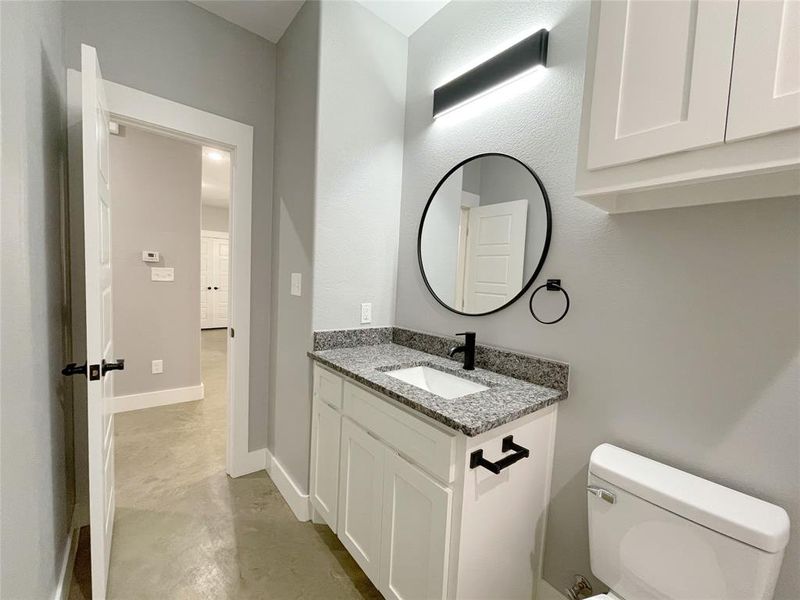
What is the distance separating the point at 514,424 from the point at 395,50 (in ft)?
6.56

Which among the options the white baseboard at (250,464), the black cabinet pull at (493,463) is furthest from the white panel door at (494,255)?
the white baseboard at (250,464)

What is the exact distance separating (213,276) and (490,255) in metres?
7.31

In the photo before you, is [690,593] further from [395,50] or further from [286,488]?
[395,50]

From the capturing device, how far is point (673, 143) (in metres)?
0.77

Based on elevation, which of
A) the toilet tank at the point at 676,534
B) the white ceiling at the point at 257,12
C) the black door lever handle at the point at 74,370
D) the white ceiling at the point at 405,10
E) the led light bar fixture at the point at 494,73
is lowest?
the toilet tank at the point at 676,534

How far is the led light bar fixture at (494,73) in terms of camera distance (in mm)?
1301

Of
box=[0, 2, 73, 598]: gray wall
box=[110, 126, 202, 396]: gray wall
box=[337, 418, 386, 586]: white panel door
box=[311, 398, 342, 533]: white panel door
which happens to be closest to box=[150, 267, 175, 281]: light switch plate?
box=[110, 126, 202, 396]: gray wall

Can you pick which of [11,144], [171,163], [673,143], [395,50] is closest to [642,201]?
[673,143]

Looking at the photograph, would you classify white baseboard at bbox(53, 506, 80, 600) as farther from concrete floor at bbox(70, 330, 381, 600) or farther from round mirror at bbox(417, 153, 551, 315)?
round mirror at bbox(417, 153, 551, 315)

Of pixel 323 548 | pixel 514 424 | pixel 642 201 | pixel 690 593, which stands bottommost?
pixel 323 548

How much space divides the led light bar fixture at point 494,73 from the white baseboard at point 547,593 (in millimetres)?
1983

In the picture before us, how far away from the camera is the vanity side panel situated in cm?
102

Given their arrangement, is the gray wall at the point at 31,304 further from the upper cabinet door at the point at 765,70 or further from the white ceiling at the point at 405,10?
the upper cabinet door at the point at 765,70

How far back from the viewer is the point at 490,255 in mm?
1546
